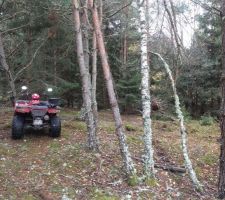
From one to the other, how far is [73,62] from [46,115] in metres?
10.9

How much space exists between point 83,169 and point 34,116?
98.6 inches

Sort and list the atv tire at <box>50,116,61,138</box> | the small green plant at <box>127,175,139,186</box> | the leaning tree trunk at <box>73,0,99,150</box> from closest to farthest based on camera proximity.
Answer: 1. the small green plant at <box>127,175,139,186</box>
2. the leaning tree trunk at <box>73,0,99,150</box>
3. the atv tire at <box>50,116,61,138</box>

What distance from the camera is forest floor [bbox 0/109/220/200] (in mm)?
8609

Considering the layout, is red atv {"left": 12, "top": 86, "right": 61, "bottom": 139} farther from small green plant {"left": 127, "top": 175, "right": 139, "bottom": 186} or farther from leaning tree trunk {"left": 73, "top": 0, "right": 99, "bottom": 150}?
small green plant {"left": 127, "top": 175, "right": 139, "bottom": 186}

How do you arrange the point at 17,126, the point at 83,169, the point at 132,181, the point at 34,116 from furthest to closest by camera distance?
the point at 17,126 < the point at 34,116 < the point at 83,169 < the point at 132,181

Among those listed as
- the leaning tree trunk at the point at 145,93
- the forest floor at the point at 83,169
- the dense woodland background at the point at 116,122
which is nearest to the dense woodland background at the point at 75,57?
the dense woodland background at the point at 116,122

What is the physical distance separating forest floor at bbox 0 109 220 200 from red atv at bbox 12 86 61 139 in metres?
0.37

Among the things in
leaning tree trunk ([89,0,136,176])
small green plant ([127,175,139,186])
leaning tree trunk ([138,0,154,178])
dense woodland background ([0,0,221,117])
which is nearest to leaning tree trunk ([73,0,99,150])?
leaning tree trunk ([89,0,136,176])

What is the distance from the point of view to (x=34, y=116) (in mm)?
11367

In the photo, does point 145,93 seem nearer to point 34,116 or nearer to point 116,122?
point 116,122

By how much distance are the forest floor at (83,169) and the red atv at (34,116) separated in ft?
1.20

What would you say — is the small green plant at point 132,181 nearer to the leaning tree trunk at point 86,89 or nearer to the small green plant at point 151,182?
the small green plant at point 151,182

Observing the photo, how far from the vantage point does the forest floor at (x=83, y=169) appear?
28.2 ft

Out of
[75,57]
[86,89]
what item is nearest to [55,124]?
[86,89]
